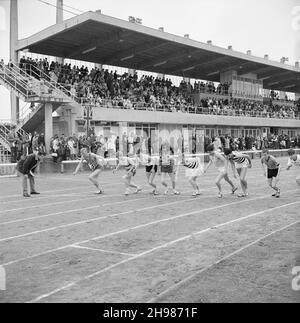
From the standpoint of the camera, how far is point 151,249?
7594 mm

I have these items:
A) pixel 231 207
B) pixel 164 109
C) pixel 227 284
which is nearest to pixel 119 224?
pixel 231 207

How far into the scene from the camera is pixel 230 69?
4831cm

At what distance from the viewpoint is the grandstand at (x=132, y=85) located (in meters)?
28.0

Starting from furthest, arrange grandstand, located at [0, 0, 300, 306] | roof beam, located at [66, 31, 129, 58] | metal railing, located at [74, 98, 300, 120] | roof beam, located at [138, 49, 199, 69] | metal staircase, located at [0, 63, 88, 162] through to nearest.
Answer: roof beam, located at [138, 49, 199, 69] → roof beam, located at [66, 31, 129, 58] → metal railing, located at [74, 98, 300, 120] → metal staircase, located at [0, 63, 88, 162] → grandstand, located at [0, 0, 300, 306]

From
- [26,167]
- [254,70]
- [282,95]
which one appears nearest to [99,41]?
[26,167]

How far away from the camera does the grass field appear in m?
5.46

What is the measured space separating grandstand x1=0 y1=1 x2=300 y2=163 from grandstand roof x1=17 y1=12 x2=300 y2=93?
2.7 inches

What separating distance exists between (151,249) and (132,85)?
2791 cm

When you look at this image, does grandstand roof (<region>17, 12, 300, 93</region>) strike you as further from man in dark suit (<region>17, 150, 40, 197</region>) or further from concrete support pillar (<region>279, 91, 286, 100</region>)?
man in dark suit (<region>17, 150, 40, 197</region>)

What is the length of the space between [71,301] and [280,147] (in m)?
40.8

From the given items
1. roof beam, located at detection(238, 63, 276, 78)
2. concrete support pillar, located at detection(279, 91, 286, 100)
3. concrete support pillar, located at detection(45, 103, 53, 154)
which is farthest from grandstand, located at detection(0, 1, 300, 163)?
concrete support pillar, located at detection(279, 91, 286, 100)

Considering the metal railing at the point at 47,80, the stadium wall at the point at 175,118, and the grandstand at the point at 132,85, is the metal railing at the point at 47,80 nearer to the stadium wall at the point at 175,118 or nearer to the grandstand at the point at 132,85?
the grandstand at the point at 132,85

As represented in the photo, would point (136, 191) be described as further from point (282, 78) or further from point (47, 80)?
point (282, 78)

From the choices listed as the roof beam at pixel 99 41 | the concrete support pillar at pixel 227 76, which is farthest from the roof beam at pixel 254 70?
the roof beam at pixel 99 41
